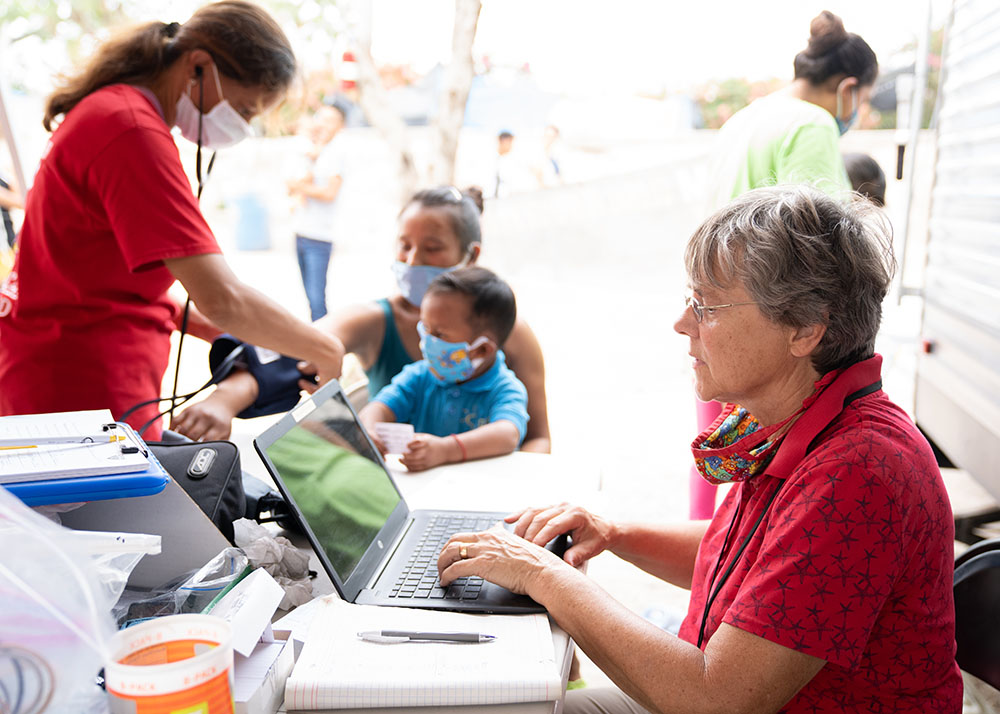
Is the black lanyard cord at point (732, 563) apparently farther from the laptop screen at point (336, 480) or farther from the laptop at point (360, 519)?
the laptop screen at point (336, 480)

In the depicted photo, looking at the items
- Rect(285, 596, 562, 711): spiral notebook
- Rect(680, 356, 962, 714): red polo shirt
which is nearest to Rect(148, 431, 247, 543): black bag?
Rect(285, 596, 562, 711): spiral notebook

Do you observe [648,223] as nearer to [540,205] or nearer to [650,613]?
[540,205]

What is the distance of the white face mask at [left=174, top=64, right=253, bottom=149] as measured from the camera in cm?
192

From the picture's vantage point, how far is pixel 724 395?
1.28 metres

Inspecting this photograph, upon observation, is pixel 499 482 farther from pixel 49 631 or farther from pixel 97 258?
pixel 49 631

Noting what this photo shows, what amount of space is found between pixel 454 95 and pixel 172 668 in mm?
4625

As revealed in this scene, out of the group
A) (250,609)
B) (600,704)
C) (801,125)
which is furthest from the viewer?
(801,125)

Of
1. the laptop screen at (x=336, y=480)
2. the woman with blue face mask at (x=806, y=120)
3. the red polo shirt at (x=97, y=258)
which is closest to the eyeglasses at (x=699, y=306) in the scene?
the laptop screen at (x=336, y=480)

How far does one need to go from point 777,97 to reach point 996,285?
2.94 ft

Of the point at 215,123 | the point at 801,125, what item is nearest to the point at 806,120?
the point at 801,125

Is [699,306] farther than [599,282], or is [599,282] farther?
[599,282]

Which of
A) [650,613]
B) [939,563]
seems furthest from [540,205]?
[939,563]

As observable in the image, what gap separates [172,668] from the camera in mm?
666

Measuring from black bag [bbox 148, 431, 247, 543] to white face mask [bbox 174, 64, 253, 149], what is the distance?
3.09ft
